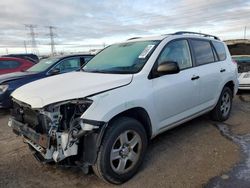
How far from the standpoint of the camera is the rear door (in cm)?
462

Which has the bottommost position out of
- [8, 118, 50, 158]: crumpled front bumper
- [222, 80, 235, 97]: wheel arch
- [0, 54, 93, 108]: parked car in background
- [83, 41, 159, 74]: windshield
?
[8, 118, 50, 158]: crumpled front bumper

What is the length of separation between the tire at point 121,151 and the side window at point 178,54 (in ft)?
3.82

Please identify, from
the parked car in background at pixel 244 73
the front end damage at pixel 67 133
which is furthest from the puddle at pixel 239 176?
the parked car in background at pixel 244 73

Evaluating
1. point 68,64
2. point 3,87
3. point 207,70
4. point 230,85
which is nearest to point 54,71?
point 68,64

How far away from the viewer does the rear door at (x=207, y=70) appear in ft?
15.1

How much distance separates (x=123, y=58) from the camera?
405 centimetres

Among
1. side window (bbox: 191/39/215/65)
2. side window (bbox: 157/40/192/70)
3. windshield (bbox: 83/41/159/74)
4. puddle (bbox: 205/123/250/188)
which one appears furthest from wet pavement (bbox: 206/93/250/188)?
windshield (bbox: 83/41/159/74)

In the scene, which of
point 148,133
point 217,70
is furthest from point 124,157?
point 217,70

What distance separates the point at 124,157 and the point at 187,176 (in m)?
0.86

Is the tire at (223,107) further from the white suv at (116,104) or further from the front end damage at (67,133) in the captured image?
the front end damage at (67,133)

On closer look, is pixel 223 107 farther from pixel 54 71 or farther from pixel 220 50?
pixel 54 71

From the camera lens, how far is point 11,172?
358 cm

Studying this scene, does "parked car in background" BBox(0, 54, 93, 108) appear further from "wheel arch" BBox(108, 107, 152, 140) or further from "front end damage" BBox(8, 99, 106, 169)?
"wheel arch" BBox(108, 107, 152, 140)

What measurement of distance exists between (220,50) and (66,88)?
3.72 meters
